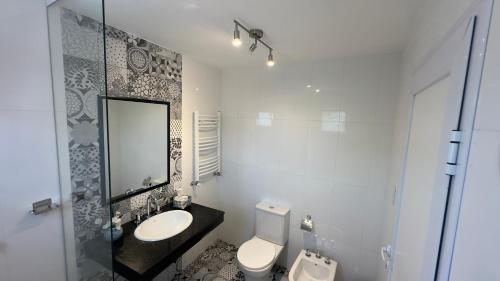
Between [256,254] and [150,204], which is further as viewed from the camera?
[256,254]

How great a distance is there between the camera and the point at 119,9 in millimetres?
1283

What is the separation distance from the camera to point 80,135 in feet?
4.02

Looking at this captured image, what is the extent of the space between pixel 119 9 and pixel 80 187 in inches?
45.4

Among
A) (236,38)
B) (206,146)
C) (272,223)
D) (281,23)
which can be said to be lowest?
(272,223)

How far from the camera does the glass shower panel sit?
1122mm

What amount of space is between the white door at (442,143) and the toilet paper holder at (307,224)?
4.14 feet

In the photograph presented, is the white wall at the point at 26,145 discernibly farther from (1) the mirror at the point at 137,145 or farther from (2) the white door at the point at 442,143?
(2) the white door at the point at 442,143

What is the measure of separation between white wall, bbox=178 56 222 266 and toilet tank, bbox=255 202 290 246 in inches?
28.3

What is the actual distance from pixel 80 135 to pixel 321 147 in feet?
6.63

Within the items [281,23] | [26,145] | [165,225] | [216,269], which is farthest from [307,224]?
[26,145]

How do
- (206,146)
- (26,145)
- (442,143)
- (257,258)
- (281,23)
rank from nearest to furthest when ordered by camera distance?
(442,143) < (26,145) < (281,23) < (257,258) < (206,146)

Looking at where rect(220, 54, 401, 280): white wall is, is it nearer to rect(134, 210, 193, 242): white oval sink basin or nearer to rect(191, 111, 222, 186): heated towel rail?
rect(191, 111, 222, 186): heated towel rail

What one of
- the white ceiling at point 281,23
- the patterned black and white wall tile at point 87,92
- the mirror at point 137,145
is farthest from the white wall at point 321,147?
the patterned black and white wall tile at point 87,92

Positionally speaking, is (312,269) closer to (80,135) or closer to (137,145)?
(137,145)
